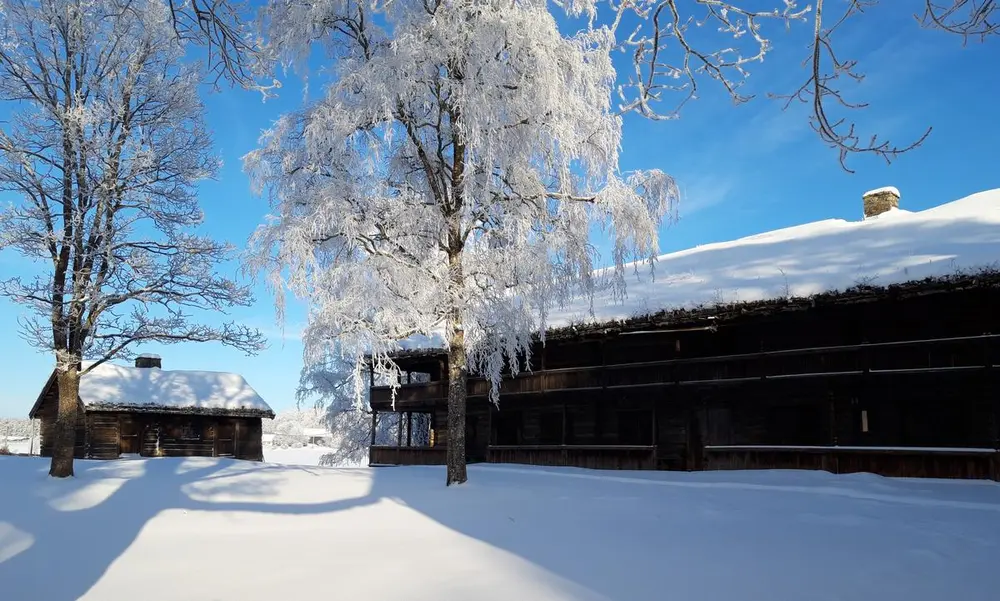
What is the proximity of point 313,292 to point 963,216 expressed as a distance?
16.4m

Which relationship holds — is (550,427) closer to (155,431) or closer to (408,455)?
(408,455)

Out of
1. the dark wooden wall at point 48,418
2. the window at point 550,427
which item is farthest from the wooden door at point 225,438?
the window at point 550,427

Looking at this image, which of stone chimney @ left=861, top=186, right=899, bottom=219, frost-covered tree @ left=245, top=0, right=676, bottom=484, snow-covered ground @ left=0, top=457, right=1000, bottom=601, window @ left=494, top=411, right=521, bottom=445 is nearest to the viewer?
snow-covered ground @ left=0, top=457, right=1000, bottom=601

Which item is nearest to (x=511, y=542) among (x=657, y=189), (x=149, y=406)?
(x=657, y=189)

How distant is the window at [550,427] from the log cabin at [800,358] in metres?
0.24

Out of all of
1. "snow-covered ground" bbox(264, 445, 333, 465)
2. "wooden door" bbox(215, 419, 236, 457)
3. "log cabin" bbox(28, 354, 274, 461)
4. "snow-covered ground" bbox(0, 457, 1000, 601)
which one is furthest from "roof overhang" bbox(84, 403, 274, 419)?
"snow-covered ground" bbox(0, 457, 1000, 601)

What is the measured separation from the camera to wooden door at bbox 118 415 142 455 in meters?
30.5

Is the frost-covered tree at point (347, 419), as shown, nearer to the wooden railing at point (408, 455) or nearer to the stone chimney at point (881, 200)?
the wooden railing at point (408, 455)

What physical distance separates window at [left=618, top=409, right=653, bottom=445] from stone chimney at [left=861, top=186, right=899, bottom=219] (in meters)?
10.7

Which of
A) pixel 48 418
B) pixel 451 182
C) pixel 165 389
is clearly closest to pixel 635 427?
pixel 451 182

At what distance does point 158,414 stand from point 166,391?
1.20m

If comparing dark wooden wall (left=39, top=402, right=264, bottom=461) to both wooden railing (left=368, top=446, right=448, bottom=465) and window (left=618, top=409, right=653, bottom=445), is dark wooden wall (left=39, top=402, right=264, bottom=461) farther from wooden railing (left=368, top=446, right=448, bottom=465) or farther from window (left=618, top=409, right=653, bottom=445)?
window (left=618, top=409, right=653, bottom=445)

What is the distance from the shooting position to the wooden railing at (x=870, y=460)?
14.1 meters

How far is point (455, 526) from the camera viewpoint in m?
10.6
